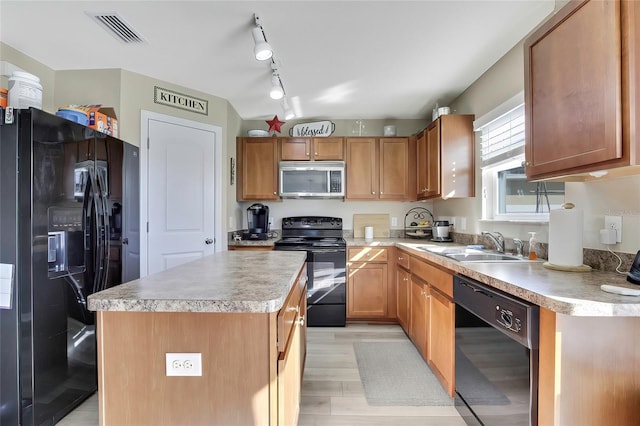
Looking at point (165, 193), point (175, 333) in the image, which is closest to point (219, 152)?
point (165, 193)

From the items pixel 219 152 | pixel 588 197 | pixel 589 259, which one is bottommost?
pixel 589 259

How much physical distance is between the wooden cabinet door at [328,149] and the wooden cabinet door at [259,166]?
480mm

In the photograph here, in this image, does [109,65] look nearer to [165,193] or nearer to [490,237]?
[165,193]

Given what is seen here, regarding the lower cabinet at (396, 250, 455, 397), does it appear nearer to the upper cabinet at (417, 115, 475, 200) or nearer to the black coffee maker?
the upper cabinet at (417, 115, 475, 200)

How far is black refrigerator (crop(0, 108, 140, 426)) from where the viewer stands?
4.82ft

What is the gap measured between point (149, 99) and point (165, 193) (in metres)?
0.86

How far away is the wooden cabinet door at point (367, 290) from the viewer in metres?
3.16

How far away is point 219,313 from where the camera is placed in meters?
0.94

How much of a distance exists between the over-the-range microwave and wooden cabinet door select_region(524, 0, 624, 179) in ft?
7.04

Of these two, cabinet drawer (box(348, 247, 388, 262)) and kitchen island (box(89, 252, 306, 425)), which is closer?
kitchen island (box(89, 252, 306, 425))

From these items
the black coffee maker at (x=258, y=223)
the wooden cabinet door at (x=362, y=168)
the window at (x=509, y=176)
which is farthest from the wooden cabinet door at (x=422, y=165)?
the black coffee maker at (x=258, y=223)

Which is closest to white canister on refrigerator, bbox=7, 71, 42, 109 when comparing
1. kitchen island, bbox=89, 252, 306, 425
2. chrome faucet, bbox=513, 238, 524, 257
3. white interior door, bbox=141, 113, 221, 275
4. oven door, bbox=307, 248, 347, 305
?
white interior door, bbox=141, 113, 221, 275

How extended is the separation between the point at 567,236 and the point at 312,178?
2.48m

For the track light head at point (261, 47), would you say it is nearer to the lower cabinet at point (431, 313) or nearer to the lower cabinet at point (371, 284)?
the lower cabinet at point (431, 313)
